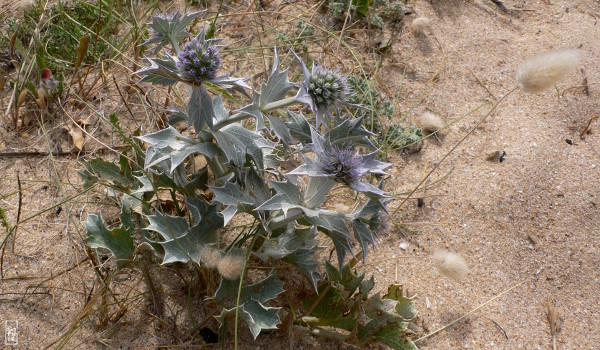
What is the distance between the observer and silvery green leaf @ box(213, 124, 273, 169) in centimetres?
172

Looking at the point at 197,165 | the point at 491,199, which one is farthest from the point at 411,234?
the point at 197,165

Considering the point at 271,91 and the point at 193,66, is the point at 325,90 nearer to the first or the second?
the point at 271,91

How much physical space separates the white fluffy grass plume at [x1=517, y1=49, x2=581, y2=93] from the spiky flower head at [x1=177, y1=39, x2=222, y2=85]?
50.6 inches

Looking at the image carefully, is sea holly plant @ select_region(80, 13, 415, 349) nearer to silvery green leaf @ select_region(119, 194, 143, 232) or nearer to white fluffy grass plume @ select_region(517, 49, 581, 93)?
silvery green leaf @ select_region(119, 194, 143, 232)

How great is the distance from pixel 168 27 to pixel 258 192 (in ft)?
2.08

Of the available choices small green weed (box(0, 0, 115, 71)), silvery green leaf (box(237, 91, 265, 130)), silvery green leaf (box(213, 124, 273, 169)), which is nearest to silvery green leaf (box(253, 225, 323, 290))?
silvery green leaf (box(213, 124, 273, 169))

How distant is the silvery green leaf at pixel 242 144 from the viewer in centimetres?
172

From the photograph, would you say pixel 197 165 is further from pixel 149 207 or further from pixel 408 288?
pixel 408 288

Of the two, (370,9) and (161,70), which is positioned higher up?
(161,70)

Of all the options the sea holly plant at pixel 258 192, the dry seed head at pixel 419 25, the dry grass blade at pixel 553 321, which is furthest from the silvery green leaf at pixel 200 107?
the dry seed head at pixel 419 25

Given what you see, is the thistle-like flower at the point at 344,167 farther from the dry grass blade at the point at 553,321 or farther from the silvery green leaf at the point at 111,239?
the dry grass blade at the point at 553,321

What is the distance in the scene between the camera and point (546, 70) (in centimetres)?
206

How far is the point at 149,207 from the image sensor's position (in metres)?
2.04

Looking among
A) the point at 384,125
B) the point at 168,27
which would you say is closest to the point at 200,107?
the point at 168,27
